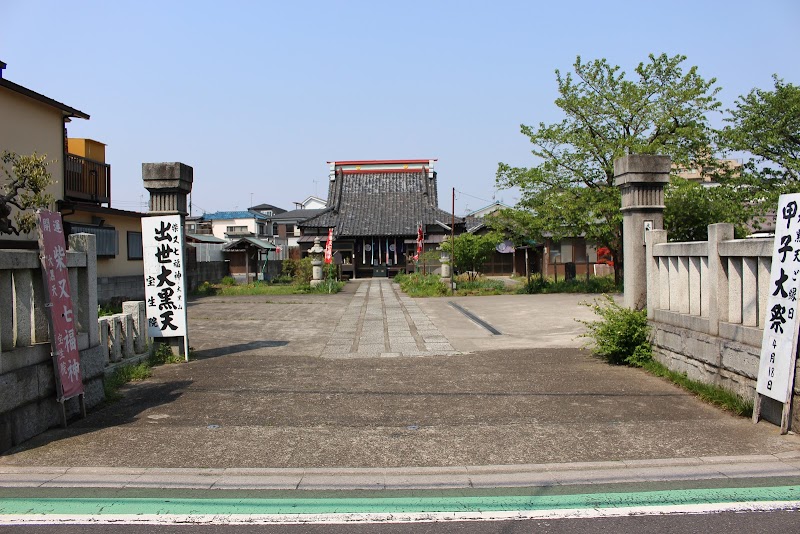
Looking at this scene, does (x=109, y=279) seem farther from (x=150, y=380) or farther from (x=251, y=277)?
(x=251, y=277)

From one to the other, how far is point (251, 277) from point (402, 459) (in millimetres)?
31943

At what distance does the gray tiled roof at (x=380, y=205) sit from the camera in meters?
39.9

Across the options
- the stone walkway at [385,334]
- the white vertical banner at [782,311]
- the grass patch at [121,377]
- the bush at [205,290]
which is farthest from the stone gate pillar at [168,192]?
the bush at [205,290]

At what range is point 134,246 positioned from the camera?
21.9m

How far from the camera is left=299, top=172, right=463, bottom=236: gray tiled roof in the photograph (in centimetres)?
3994

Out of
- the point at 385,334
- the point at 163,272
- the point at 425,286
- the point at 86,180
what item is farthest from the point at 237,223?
the point at 163,272

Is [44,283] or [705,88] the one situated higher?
[705,88]

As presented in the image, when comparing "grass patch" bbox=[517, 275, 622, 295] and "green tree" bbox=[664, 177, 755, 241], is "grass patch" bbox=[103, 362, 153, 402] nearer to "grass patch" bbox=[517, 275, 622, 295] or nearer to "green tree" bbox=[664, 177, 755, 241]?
"green tree" bbox=[664, 177, 755, 241]

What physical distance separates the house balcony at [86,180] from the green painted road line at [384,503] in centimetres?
1636

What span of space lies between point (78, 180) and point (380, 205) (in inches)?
988

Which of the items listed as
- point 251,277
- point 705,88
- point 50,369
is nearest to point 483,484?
point 50,369

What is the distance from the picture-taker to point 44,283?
19.4ft

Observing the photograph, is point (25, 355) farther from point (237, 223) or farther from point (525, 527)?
point (237, 223)

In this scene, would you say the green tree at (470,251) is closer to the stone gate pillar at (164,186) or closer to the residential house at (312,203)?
the stone gate pillar at (164,186)
